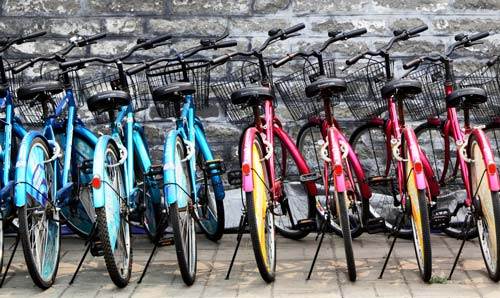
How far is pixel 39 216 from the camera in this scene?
5586mm

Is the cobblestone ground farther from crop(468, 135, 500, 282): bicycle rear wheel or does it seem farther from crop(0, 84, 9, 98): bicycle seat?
crop(0, 84, 9, 98): bicycle seat

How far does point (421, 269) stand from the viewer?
5547 millimetres

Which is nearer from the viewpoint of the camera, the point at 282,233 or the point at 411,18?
the point at 282,233

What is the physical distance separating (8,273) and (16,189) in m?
0.93

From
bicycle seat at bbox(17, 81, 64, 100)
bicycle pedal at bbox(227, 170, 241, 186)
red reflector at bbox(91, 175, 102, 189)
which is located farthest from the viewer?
bicycle pedal at bbox(227, 170, 241, 186)

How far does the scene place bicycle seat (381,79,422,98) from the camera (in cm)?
563

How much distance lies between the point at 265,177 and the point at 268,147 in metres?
0.20

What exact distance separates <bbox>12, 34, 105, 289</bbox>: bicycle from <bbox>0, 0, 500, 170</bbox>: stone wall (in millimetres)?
1181

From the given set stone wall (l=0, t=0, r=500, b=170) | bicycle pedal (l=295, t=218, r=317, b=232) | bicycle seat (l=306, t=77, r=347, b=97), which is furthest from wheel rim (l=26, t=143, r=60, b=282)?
stone wall (l=0, t=0, r=500, b=170)

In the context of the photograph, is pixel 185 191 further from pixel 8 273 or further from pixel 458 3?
pixel 458 3

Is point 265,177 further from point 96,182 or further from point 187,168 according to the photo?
point 96,182

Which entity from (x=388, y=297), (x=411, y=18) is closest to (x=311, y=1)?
(x=411, y=18)

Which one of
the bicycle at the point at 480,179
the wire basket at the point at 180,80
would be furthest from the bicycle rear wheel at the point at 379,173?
the wire basket at the point at 180,80

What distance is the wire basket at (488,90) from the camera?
675cm
